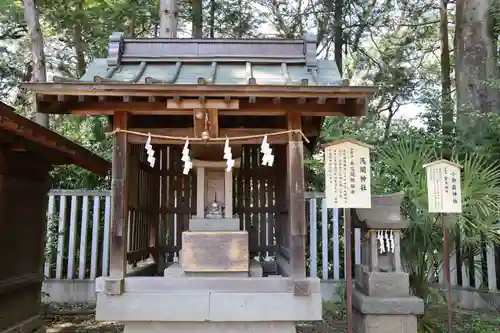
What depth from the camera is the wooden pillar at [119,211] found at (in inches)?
162

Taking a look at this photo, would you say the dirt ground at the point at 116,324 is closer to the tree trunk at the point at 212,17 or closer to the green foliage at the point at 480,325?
the green foliage at the point at 480,325

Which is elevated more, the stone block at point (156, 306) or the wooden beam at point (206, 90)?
the wooden beam at point (206, 90)

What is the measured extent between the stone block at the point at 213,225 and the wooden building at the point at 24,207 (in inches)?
69.4

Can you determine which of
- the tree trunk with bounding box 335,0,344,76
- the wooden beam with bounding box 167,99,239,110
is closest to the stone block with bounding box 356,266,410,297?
the wooden beam with bounding box 167,99,239,110

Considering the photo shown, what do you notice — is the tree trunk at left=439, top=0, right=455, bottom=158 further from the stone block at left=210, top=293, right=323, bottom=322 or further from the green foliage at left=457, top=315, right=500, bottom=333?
the stone block at left=210, top=293, right=323, bottom=322

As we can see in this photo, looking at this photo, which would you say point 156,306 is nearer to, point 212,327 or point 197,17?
point 212,327

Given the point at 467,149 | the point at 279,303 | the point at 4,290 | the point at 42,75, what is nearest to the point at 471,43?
the point at 467,149

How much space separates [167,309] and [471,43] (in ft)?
27.5

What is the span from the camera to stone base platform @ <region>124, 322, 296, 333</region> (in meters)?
4.27

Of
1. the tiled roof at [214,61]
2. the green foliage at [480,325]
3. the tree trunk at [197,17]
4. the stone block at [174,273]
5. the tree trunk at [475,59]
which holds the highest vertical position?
the tree trunk at [197,17]

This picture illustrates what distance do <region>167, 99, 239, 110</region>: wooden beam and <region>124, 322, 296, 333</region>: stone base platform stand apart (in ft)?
7.56

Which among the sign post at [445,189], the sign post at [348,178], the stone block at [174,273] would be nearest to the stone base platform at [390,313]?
the sign post at [445,189]

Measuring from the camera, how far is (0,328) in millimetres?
4352

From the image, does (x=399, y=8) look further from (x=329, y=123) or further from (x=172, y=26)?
(x=172, y=26)
